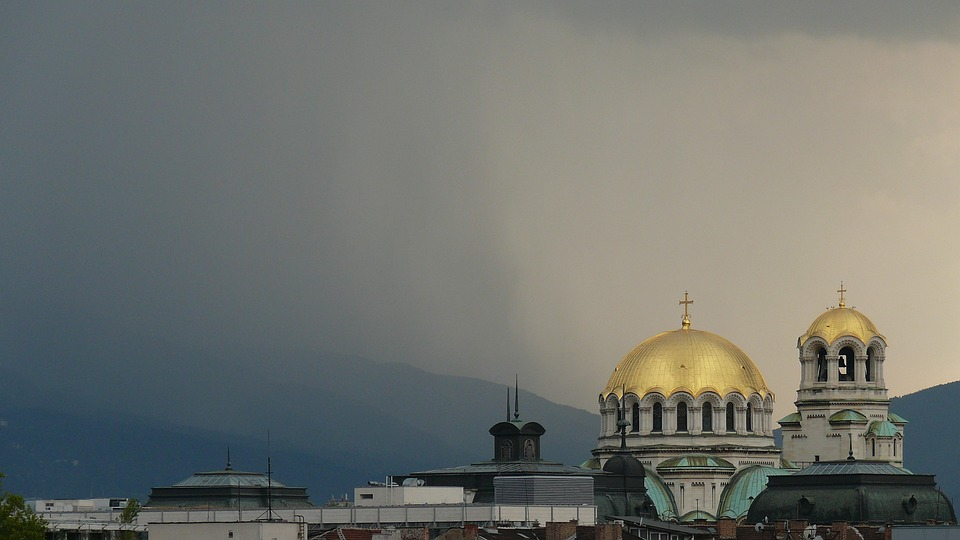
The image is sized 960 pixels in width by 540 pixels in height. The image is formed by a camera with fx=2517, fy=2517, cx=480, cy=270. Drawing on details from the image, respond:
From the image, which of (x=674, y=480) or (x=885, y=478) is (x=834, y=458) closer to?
(x=674, y=480)

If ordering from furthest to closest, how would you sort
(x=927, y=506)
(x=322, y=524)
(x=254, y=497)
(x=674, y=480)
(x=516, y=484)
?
(x=674, y=480)
(x=927, y=506)
(x=254, y=497)
(x=516, y=484)
(x=322, y=524)

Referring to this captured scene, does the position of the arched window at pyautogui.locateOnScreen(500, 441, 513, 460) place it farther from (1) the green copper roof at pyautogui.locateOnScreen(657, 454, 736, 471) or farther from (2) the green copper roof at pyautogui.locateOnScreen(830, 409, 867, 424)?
(2) the green copper roof at pyautogui.locateOnScreen(830, 409, 867, 424)

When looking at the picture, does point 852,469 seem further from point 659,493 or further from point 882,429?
point 882,429

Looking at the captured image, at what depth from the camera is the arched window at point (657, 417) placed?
154375 mm

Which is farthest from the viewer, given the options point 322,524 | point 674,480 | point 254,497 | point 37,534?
point 674,480

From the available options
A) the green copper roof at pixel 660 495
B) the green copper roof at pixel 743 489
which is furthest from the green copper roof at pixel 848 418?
the green copper roof at pixel 660 495

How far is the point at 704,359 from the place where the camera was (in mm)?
154375

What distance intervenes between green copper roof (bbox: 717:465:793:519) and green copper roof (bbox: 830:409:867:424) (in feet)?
21.2

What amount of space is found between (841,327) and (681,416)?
39.1 ft

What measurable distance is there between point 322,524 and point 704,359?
51388 millimetres

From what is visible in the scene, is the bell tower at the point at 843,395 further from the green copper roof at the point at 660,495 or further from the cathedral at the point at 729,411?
the green copper roof at the point at 660,495

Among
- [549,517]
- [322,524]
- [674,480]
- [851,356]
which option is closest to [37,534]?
[322,524]

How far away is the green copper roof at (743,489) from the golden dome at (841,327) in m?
10.5

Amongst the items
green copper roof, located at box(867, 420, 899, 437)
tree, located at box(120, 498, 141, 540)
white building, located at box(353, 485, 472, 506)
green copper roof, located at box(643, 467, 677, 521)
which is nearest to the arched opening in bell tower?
green copper roof, located at box(643, 467, 677, 521)
